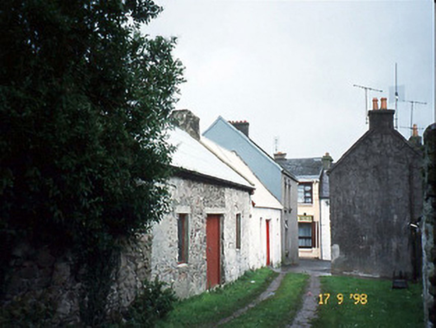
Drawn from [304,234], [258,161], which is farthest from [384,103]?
[304,234]

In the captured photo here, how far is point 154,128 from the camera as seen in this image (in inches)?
289

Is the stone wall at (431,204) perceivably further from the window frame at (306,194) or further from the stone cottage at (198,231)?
the window frame at (306,194)

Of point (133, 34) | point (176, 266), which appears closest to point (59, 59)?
point (133, 34)

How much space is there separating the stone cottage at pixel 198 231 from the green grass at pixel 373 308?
3589mm

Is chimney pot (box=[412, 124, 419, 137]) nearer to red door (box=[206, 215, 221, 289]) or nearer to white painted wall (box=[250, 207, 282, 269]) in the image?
white painted wall (box=[250, 207, 282, 269])

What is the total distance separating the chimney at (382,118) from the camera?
18.6m

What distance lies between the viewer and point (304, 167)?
1389 inches

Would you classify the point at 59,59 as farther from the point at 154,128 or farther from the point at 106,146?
the point at 154,128

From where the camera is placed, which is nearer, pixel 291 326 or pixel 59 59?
pixel 59 59

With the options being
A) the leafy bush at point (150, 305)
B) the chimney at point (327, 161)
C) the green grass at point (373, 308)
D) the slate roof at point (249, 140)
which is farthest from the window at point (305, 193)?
the leafy bush at point (150, 305)

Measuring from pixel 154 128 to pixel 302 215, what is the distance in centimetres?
2794

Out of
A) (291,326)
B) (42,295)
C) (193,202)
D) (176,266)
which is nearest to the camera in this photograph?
(42,295)

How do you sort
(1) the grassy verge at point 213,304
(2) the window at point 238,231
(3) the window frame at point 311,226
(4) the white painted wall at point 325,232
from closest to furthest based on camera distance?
(1) the grassy verge at point 213,304, (2) the window at point 238,231, (4) the white painted wall at point 325,232, (3) the window frame at point 311,226

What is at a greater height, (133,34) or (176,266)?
(133,34)
